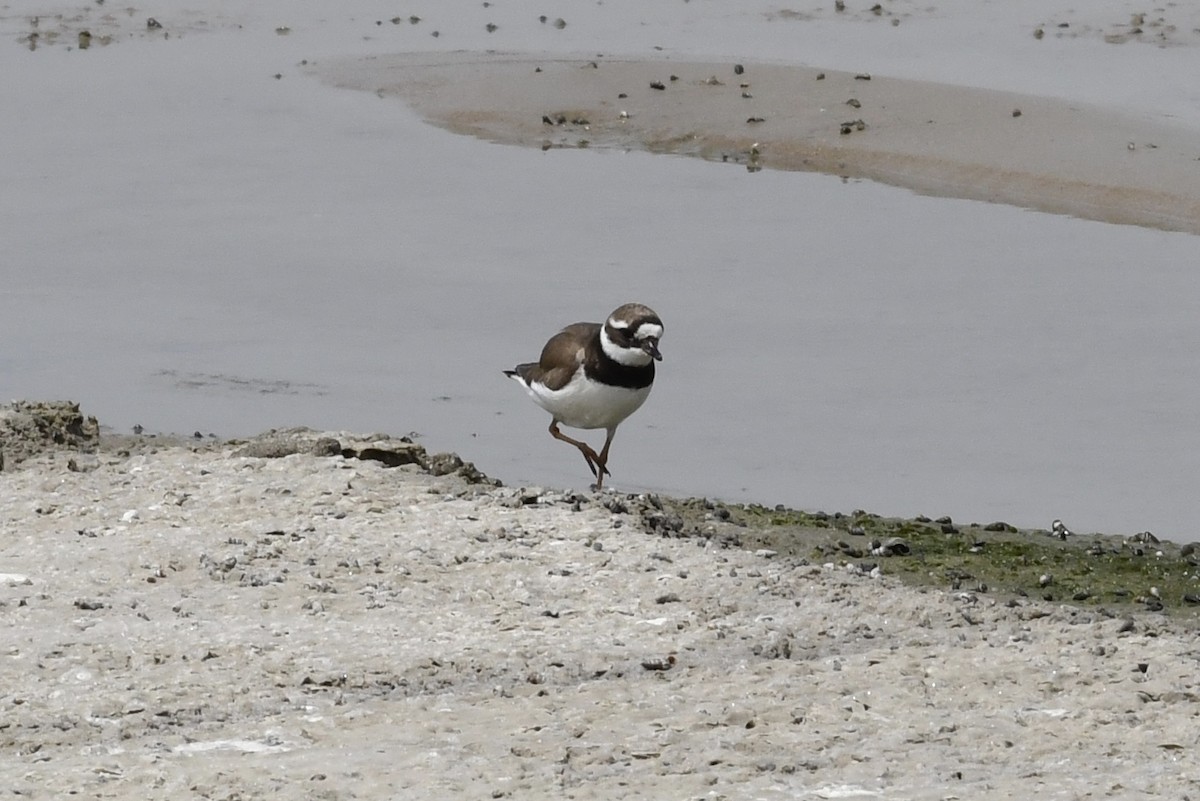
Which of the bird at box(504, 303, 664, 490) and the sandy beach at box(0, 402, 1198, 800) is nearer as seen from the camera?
the sandy beach at box(0, 402, 1198, 800)

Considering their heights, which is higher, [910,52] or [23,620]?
[910,52]

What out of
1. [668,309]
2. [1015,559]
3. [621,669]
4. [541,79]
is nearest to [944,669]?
[621,669]

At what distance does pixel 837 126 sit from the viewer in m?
17.7

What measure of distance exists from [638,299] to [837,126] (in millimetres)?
5378

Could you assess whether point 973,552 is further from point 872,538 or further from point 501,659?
point 501,659

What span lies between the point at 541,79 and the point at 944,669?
13641mm

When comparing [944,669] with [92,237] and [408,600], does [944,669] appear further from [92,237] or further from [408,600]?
[92,237]

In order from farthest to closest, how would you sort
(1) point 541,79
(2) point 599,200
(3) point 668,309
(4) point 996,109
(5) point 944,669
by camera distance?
1. (1) point 541,79
2. (4) point 996,109
3. (2) point 599,200
4. (3) point 668,309
5. (5) point 944,669

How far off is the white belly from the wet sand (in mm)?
6709

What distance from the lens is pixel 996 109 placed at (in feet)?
58.2

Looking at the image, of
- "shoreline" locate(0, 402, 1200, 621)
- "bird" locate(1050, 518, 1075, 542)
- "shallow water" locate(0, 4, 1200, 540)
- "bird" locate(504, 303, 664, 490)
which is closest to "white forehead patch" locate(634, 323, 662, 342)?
"bird" locate(504, 303, 664, 490)

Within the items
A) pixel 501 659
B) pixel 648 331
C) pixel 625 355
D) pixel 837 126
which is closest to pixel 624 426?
pixel 625 355

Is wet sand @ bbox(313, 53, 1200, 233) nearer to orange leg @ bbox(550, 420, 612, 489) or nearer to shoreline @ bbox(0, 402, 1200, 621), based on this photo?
orange leg @ bbox(550, 420, 612, 489)

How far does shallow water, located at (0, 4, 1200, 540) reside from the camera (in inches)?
415
